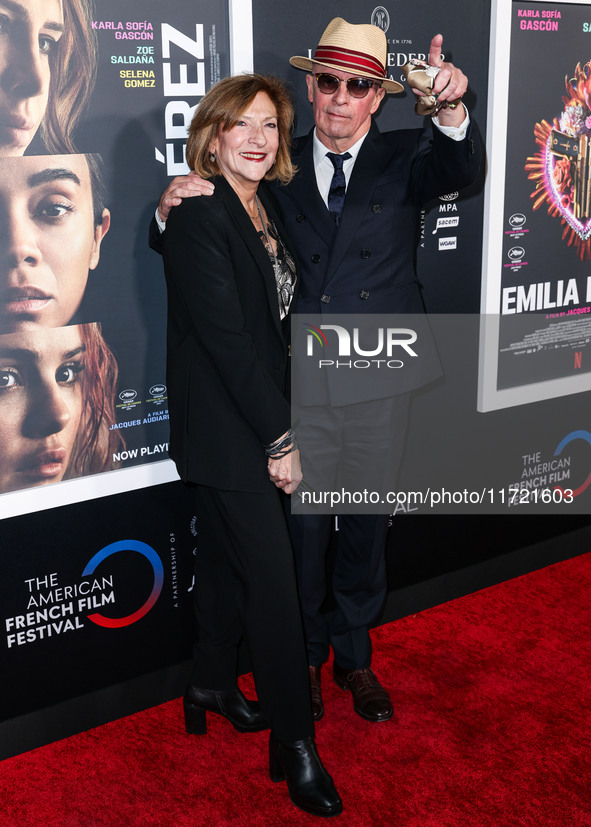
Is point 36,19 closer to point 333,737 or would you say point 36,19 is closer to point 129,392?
point 129,392

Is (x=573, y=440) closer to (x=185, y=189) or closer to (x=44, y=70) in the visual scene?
A: (x=185, y=189)

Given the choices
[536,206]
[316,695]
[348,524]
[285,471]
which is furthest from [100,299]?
[536,206]

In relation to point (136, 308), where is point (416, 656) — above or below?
below

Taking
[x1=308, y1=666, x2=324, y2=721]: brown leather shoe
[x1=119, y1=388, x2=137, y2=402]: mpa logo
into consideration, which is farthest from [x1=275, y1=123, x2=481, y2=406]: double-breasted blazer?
[x1=308, y1=666, x2=324, y2=721]: brown leather shoe

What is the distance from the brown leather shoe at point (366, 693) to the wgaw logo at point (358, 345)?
1.10 m

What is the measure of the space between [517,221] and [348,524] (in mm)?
1462

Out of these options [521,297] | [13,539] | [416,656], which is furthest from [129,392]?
[521,297]

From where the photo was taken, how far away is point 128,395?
275 cm

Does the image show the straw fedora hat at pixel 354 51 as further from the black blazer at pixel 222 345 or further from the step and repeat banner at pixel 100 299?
the black blazer at pixel 222 345

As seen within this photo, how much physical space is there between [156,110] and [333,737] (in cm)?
207

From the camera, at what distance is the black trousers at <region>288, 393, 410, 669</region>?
2783mm

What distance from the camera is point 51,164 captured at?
2434mm

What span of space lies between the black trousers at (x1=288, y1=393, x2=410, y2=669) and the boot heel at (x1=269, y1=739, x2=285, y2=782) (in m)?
0.49

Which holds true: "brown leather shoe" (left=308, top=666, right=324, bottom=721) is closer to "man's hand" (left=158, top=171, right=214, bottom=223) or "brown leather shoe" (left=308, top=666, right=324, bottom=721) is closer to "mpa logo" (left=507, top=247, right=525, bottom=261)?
"man's hand" (left=158, top=171, right=214, bottom=223)
